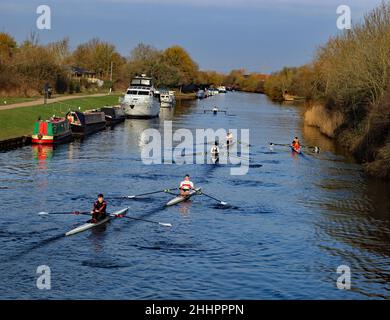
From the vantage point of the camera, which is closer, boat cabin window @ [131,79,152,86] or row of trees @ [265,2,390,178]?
row of trees @ [265,2,390,178]

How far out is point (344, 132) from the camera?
73.3 metres

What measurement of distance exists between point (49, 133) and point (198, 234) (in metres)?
35.2

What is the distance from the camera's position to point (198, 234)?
3288 centimetres

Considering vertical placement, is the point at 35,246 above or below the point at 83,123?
below

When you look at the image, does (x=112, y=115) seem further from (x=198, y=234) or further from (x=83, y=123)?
(x=198, y=234)

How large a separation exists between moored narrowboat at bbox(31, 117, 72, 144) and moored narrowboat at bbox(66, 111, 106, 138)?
6.73 meters

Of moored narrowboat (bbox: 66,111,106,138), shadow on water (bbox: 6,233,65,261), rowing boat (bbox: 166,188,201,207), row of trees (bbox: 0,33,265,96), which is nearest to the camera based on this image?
shadow on water (bbox: 6,233,65,261)

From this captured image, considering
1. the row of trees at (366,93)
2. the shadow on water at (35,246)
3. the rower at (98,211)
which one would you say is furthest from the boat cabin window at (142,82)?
the shadow on water at (35,246)

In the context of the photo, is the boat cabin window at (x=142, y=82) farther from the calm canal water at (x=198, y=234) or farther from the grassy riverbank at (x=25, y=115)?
the calm canal water at (x=198, y=234)

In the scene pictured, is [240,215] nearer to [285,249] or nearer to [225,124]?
[285,249]

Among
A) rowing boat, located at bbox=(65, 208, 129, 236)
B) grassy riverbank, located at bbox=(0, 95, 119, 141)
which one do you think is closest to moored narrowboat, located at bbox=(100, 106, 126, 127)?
grassy riverbank, located at bbox=(0, 95, 119, 141)

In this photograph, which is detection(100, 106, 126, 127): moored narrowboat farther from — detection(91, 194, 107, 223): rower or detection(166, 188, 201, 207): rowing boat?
detection(91, 194, 107, 223): rower

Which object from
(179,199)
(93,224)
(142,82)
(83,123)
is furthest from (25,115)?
(142,82)

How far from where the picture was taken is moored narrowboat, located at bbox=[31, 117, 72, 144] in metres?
63.8
